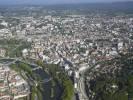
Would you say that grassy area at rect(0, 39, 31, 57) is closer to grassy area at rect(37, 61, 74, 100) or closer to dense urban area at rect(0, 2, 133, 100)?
dense urban area at rect(0, 2, 133, 100)

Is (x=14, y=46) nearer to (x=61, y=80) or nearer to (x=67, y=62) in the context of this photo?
(x=67, y=62)

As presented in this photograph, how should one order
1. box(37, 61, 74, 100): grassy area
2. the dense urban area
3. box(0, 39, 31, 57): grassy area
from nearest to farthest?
box(37, 61, 74, 100): grassy area, the dense urban area, box(0, 39, 31, 57): grassy area

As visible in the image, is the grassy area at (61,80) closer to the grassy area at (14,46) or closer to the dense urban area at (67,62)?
the dense urban area at (67,62)

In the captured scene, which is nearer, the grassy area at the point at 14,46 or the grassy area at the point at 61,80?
the grassy area at the point at 61,80

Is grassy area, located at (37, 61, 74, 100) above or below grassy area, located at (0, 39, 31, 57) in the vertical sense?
above

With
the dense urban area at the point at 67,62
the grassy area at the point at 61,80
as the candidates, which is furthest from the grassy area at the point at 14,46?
the grassy area at the point at 61,80

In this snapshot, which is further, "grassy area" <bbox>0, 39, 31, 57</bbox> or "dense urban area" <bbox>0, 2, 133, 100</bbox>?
"grassy area" <bbox>0, 39, 31, 57</bbox>

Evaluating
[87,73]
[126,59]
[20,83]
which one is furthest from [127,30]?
[20,83]

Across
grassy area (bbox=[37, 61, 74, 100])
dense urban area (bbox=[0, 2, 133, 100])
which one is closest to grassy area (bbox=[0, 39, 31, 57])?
dense urban area (bbox=[0, 2, 133, 100])
